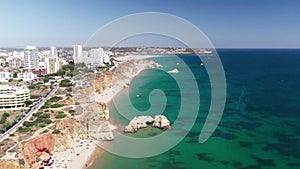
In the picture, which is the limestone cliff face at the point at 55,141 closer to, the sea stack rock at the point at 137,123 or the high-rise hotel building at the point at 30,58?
the sea stack rock at the point at 137,123

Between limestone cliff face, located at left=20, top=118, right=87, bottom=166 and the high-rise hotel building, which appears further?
the high-rise hotel building

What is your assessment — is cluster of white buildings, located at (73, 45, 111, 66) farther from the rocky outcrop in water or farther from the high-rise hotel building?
the rocky outcrop in water

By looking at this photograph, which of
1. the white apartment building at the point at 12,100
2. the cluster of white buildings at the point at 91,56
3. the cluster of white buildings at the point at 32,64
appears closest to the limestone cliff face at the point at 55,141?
the white apartment building at the point at 12,100

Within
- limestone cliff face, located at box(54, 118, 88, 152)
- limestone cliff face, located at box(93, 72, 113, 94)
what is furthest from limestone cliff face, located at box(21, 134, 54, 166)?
limestone cliff face, located at box(93, 72, 113, 94)

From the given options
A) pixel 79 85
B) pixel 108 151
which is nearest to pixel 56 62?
pixel 79 85

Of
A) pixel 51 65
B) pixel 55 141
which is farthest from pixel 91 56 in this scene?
pixel 55 141

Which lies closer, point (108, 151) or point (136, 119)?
point (108, 151)

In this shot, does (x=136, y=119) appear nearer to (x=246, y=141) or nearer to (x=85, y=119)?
(x=85, y=119)
